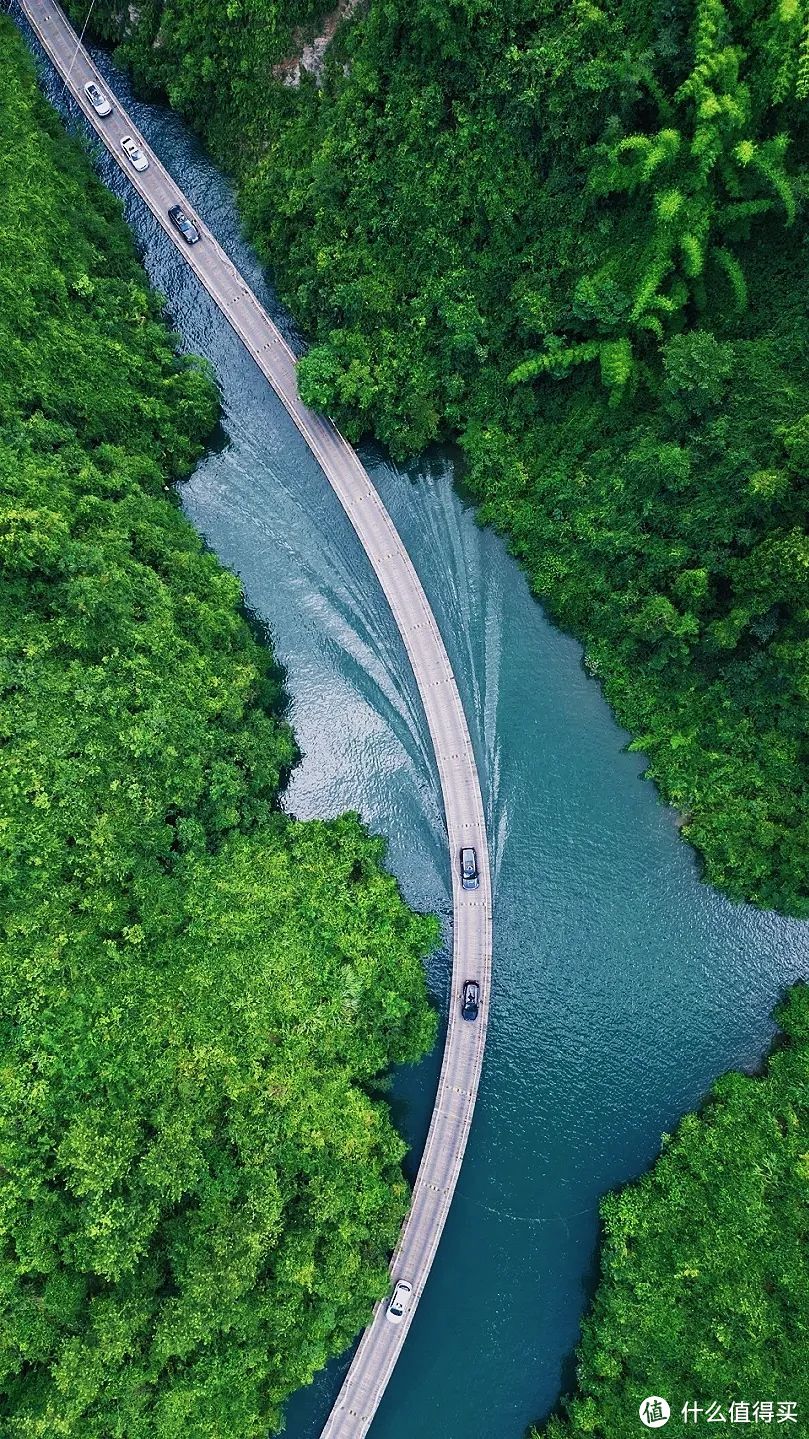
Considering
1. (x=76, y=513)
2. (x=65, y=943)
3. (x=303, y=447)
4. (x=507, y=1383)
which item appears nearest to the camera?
(x=65, y=943)

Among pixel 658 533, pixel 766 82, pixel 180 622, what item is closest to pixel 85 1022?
pixel 180 622

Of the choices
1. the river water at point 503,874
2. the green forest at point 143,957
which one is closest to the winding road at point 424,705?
the river water at point 503,874

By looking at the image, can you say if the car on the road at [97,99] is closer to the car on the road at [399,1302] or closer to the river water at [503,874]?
the river water at [503,874]

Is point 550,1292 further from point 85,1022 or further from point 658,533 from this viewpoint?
point 658,533

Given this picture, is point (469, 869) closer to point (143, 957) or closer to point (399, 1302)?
point (143, 957)

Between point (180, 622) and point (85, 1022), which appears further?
point (180, 622)

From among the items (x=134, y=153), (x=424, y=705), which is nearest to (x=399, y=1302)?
(x=424, y=705)
